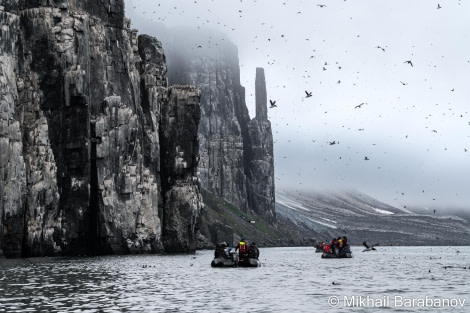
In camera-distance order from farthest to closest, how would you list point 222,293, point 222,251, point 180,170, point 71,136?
point 180,170
point 71,136
point 222,251
point 222,293

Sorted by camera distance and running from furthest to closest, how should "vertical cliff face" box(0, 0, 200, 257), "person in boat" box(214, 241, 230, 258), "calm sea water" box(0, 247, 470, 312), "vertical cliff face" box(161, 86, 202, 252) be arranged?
"vertical cliff face" box(161, 86, 202, 252)
"vertical cliff face" box(0, 0, 200, 257)
"person in boat" box(214, 241, 230, 258)
"calm sea water" box(0, 247, 470, 312)

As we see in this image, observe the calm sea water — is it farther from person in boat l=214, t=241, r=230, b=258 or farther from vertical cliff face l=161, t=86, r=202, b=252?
vertical cliff face l=161, t=86, r=202, b=252

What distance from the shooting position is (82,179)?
13675cm

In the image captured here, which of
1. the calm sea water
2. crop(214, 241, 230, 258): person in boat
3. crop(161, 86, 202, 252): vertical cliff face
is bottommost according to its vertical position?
the calm sea water

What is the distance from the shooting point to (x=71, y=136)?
13638 cm

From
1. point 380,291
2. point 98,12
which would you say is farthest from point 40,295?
point 98,12

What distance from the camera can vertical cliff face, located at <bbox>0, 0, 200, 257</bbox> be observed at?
126m

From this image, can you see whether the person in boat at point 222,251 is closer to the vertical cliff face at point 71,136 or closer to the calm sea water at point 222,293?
the calm sea water at point 222,293

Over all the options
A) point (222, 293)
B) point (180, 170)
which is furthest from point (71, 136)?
point (222, 293)

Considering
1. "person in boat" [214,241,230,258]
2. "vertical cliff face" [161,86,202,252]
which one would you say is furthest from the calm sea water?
"vertical cliff face" [161,86,202,252]

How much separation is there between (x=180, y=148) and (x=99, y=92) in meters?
31.0

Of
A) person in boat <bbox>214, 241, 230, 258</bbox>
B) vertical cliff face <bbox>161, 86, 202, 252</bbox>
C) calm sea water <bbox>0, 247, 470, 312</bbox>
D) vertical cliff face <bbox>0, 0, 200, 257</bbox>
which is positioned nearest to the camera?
calm sea water <bbox>0, 247, 470, 312</bbox>

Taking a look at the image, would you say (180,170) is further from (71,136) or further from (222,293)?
(222,293)

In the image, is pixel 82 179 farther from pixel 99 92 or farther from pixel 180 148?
pixel 180 148
